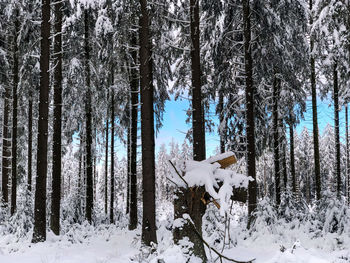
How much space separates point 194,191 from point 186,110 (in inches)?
171

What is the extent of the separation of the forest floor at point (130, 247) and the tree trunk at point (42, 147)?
0.54 metres

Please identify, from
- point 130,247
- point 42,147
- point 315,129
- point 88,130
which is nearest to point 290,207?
point 315,129

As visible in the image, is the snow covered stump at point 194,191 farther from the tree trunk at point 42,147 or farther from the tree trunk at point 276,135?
the tree trunk at point 276,135

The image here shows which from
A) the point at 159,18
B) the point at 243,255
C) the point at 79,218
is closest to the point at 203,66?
the point at 159,18

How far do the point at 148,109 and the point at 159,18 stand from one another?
3.40 metres

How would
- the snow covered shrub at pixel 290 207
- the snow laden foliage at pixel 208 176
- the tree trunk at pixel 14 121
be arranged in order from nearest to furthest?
the snow laden foliage at pixel 208 176, the snow covered shrub at pixel 290 207, the tree trunk at pixel 14 121

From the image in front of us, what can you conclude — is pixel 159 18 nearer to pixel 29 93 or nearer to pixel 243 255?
pixel 243 255

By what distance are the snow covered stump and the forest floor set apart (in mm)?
1135

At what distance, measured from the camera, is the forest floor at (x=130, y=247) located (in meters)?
7.08

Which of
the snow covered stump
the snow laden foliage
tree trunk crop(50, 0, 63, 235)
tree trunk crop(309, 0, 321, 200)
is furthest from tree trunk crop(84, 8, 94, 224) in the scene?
tree trunk crop(309, 0, 321, 200)

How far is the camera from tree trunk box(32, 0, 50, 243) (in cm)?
940

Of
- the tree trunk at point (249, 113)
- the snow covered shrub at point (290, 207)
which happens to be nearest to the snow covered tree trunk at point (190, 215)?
the tree trunk at point (249, 113)

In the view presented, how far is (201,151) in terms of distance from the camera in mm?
Result: 9406

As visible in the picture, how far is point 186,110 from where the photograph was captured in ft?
30.1
